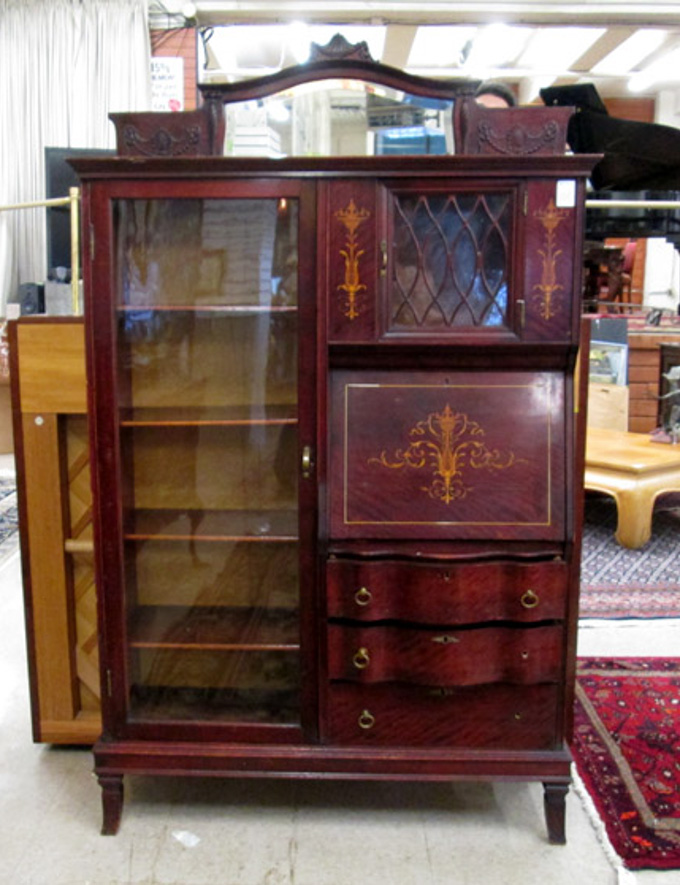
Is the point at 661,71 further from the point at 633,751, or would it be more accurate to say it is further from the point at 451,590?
the point at 451,590

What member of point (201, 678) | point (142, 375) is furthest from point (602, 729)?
point (142, 375)

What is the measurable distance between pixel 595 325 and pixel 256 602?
3.45m

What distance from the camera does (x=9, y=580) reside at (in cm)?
330

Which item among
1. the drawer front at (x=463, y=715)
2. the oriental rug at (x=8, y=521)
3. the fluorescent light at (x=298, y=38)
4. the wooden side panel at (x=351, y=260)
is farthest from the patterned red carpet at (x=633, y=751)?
the fluorescent light at (x=298, y=38)

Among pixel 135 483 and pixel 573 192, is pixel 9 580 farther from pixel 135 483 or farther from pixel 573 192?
pixel 573 192

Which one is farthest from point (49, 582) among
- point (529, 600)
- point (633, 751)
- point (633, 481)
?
point (633, 481)

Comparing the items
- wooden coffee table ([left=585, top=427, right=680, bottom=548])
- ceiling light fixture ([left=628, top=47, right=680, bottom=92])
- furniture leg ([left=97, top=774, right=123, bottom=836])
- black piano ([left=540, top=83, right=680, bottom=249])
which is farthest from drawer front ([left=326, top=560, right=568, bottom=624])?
ceiling light fixture ([left=628, top=47, right=680, bottom=92])

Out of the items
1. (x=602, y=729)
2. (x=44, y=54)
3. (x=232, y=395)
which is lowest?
(x=602, y=729)

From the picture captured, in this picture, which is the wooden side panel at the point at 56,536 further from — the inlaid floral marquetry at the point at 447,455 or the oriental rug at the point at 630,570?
the oriental rug at the point at 630,570

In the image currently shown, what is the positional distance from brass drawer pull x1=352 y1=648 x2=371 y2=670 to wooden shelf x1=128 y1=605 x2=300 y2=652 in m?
0.15

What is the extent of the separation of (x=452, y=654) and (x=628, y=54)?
6.76m

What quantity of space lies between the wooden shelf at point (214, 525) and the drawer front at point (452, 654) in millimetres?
263

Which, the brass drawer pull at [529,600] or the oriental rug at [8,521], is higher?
the brass drawer pull at [529,600]

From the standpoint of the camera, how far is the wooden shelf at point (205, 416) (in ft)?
5.98
